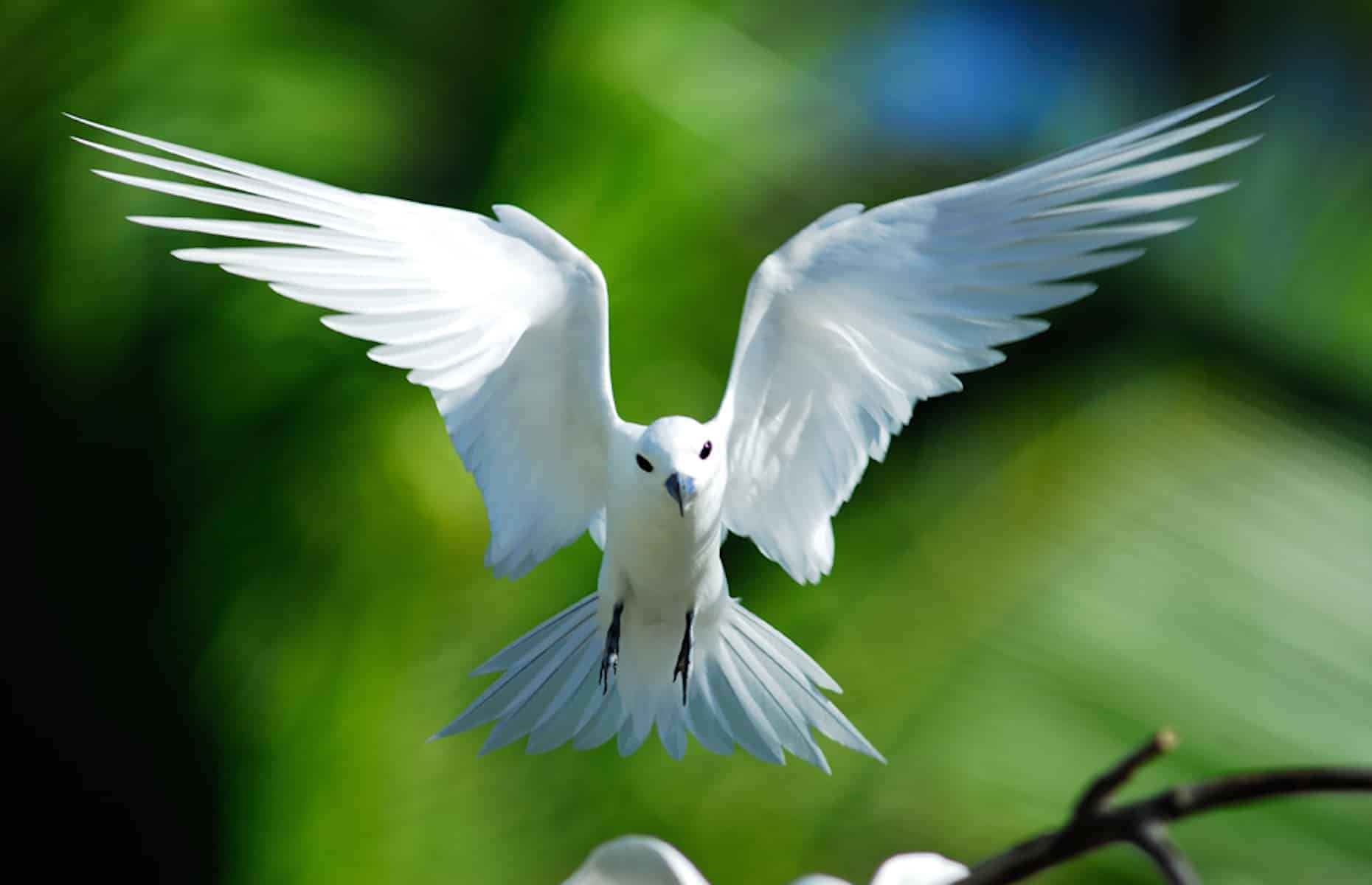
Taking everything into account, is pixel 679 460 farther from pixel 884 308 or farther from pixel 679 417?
pixel 884 308

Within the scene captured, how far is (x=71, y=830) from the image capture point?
1.99 m

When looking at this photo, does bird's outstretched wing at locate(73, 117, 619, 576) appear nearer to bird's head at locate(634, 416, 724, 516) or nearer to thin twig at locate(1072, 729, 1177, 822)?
bird's head at locate(634, 416, 724, 516)

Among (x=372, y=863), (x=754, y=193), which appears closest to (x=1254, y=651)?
(x=754, y=193)

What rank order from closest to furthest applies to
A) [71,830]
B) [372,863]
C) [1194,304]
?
[372,863], [1194,304], [71,830]

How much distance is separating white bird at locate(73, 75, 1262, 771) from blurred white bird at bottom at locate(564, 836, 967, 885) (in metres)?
0.07

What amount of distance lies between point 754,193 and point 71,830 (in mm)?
1361

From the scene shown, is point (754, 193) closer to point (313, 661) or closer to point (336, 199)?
point (313, 661)

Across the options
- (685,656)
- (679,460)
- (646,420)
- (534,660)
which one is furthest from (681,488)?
Answer: (646,420)

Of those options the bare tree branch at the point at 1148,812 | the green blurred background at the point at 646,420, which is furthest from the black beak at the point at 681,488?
the green blurred background at the point at 646,420

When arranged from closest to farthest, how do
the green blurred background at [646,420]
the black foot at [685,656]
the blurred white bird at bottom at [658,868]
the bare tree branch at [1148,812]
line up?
the bare tree branch at [1148,812] < the blurred white bird at bottom at [658,868] < the black foot at [685,656] < the green blurred background at [646,420]

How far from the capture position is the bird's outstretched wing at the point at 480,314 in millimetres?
706

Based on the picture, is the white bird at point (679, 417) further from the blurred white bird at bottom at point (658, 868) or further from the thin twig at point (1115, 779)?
the thin twig at point (1115, 779)

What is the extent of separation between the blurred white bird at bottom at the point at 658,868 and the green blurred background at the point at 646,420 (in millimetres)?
925

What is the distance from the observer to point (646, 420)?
73.3 inches
